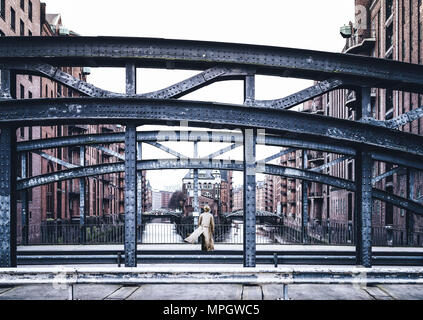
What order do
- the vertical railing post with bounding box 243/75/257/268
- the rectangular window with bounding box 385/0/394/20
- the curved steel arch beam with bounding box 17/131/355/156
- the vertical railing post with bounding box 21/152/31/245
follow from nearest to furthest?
the vertical railing post with bounding box 243/75/257/268
the curved steel arch beam with bounding box 17/131/355/156
the vertical railing post with bounding box 21/152/31/245
the rectangular window with bounding box 385/0/394/20

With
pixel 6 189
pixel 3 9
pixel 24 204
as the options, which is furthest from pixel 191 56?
pixel 3 9

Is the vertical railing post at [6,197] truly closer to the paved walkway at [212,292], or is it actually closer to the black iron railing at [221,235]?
the paved walkway at [212,292]

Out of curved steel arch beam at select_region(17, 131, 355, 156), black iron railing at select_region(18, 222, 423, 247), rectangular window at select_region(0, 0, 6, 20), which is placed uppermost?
rectangular window at select_region(0, 0, 6, 20)

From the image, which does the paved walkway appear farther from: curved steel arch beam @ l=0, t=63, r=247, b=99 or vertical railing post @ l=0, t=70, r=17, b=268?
curved steel arch beam @ l=0, t=63, r=247, b=99

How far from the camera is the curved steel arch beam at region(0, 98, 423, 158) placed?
27.6ft

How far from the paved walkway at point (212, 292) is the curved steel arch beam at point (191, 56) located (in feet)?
15.0

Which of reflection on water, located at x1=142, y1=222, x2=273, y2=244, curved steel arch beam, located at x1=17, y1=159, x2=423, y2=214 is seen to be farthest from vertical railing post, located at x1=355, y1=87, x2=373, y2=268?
reflection on water, located at x1=142, y1=222, x2=273, y2=244

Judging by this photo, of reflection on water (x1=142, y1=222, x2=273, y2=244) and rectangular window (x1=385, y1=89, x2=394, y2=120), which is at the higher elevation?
rectangular window (x1=385, y1=89, x2=394, y2=120)

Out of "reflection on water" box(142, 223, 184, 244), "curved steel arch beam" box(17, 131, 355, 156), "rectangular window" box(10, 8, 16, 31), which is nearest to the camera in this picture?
"curved steel arch beam" box(17, 131, 355, 156)

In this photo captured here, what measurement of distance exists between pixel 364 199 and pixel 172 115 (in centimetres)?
465

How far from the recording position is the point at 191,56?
341 inches

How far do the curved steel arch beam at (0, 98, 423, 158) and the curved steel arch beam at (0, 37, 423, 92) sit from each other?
0.95 meters
